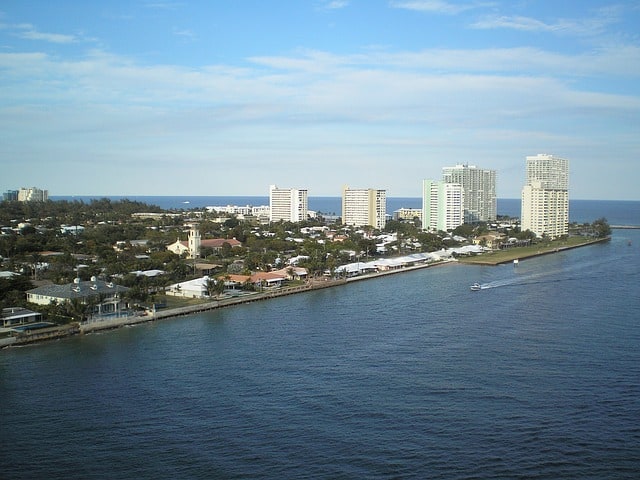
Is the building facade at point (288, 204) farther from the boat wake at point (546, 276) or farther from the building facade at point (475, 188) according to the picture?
the boat wake at point (546, 276)

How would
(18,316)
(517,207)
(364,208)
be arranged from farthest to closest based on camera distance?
(517,207)
(364,208)
(18,316)

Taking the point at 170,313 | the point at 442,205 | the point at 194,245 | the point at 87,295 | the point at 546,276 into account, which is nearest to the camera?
the point at 87,295

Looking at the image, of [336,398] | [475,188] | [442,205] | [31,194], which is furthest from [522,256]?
[31,194]

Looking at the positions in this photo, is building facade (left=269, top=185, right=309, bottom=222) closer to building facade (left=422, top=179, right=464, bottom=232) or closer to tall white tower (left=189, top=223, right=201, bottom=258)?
building facade (left=422, top=179, right=464, bottom=232)

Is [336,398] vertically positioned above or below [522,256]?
below

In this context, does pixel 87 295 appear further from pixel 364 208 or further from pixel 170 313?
pixel 364 208

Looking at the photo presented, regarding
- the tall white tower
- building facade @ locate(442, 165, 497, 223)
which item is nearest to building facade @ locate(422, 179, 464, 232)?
building facade @ locate(442, 165, 497, 223)

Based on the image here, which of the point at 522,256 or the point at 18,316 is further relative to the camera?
the point at 522,256
